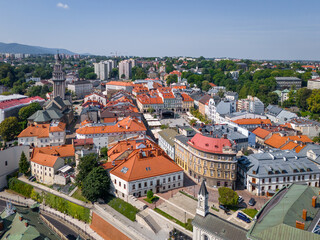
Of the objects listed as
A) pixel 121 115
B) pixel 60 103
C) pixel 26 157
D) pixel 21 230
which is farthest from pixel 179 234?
pixel 60 103

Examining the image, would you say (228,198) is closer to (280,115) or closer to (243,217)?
(243,217)

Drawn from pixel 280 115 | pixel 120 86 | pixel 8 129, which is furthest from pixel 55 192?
pixel 120 86

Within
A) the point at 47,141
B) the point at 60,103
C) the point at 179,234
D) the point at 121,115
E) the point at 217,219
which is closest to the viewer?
the point at 217,219

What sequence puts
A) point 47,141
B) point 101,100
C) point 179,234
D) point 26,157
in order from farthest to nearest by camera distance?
point 101,100
point 47,141
point 26,157
point 179,234

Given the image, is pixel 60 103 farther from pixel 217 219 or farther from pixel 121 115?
pixel 217 219

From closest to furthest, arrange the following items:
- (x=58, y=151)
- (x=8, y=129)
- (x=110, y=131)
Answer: (x=58, y=151)
(x=110, y=131)
(x=8, y=129)

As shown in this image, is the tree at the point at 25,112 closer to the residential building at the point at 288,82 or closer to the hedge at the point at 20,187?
the hedge at the point at 20,187
